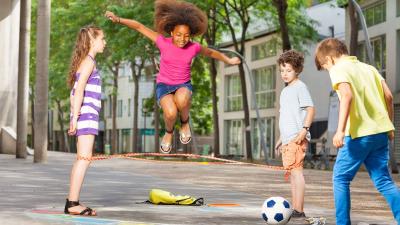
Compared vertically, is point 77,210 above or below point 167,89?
below

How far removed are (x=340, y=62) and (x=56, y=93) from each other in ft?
150

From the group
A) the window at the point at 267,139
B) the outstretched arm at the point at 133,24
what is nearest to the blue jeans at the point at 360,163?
the outstretched arm at the point at 133,24

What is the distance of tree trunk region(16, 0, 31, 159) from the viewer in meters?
25.9

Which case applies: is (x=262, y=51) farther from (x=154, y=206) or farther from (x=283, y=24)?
(x=154, y=206)

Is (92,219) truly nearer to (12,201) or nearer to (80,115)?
(80,115)

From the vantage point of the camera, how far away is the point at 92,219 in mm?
8805

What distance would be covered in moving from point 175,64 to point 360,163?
2.21 metres

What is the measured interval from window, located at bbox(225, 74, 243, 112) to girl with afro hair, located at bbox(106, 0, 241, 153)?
50373 millimetres

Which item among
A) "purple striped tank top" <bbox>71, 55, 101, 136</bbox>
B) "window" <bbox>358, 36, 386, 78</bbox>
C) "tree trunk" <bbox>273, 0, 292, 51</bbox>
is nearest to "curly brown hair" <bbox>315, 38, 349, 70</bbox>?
"purple striped tank top" <bbox>71, 55, 101, 136</bbox>

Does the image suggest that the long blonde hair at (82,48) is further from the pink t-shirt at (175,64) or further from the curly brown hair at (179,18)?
the pink t-shirt at (175,64)

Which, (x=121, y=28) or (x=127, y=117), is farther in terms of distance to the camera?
(x=127, y=117)

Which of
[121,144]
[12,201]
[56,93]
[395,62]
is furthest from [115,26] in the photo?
[121,144]

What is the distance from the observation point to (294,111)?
30.6 ft

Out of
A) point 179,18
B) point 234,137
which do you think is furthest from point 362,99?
point 234,137
